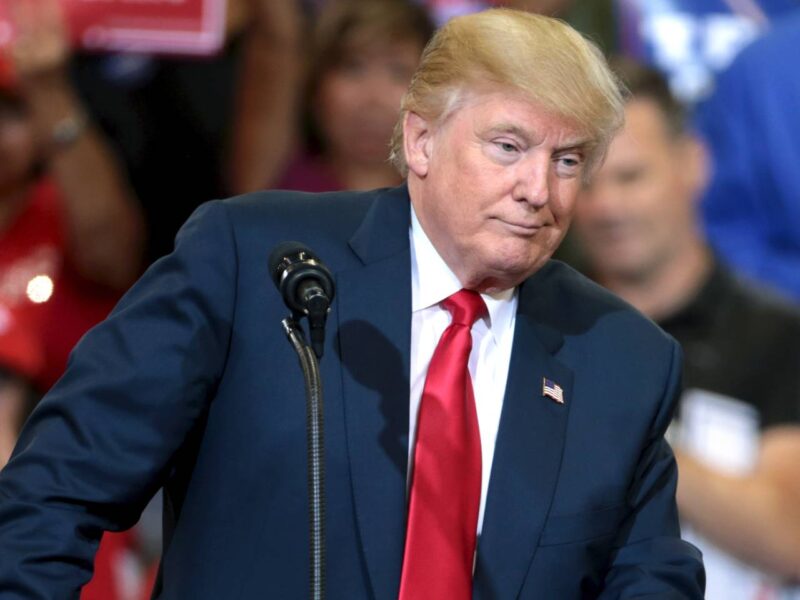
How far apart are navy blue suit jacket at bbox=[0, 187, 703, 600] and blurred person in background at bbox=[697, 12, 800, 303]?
2020mm

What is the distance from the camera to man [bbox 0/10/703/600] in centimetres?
171

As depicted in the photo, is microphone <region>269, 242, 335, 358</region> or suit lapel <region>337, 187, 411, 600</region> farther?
suit lapel <region>337, 187, 411, 600</region>

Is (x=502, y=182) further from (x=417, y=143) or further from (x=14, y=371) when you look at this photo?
(x=14, y=371)

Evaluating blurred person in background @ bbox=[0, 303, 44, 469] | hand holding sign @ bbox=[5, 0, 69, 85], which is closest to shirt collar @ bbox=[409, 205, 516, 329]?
blurred person in background @ bbox=[0, 303, 44, 469]

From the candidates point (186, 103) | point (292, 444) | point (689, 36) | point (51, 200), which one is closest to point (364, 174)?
point (186, 103)

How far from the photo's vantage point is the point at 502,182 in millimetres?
1796

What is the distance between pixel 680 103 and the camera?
3.82 meters

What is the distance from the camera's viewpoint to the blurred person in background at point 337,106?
375 cm

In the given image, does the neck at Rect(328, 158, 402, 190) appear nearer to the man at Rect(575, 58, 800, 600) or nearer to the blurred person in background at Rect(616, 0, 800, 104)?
the man at Rect(575, 58, 800, 600)

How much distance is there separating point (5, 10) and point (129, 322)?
77.1 inches

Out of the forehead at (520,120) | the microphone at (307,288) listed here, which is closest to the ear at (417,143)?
the forehead at (520,120)

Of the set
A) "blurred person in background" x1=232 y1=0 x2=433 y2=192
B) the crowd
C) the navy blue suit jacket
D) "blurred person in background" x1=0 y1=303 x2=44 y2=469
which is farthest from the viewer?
"blurred person in background" x1=232 y1=0 x2=433 y2=192

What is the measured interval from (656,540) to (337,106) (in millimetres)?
2098

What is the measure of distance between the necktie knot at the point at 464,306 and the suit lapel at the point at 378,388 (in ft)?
0.23
